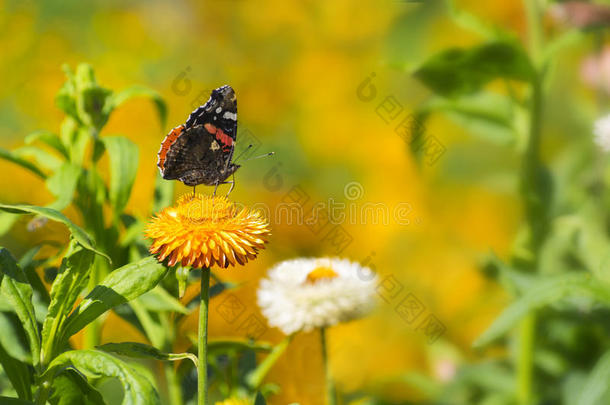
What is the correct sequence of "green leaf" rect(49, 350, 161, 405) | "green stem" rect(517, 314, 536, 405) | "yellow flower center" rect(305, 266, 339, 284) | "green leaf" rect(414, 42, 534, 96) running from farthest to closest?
"green stem" rect(517, 314, 536, 405), "green leaf" rect(414, 42, 534, 96), "yellow flower center" rect(305, 266, 339, 284), "green leaf" rect(49, 350, 161, 405)

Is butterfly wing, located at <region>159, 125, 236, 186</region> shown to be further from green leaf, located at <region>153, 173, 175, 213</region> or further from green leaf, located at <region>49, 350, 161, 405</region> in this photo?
green leaf, located at <region>49, 350, 161, 405</region>

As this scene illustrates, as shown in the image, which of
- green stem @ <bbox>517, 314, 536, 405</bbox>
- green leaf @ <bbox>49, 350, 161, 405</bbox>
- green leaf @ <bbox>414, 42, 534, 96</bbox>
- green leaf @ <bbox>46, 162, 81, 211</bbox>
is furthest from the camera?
green stem @ <bbox>517, 314, 536, 405</bbox>

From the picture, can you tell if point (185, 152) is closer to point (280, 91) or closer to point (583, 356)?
point (583, 356)

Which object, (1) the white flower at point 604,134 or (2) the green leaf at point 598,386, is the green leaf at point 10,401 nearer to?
(2) the green leaf at point 598,386

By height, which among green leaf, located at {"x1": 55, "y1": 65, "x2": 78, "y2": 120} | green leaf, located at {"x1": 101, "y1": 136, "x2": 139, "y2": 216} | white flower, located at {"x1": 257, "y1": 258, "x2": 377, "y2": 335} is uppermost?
green leaf, located at {"x1": 55, "y1": 65, "x2": 78, "y2": 120}

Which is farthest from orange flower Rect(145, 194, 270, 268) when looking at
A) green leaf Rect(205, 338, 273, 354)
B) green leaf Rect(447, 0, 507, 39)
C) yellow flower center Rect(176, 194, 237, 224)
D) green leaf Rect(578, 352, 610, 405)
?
green leaf Rect(447, 0, 507, 39)

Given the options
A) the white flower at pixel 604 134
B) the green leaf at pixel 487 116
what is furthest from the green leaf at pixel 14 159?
the white flower at pixel 604 134

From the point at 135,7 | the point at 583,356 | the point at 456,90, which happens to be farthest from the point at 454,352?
the point at 135,7
